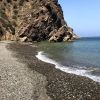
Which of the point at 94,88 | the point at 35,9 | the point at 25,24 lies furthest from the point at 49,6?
the point at 94,88

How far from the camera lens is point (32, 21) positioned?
104812 mm

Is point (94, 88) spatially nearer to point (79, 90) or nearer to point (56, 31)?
point (79, 90)

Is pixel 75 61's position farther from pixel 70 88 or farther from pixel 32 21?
pixel 32 21

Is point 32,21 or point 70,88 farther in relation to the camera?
point 32,21

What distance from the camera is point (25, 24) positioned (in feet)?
343

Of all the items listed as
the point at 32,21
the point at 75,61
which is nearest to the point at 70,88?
the point at 75,61

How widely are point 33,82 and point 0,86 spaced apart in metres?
3.39

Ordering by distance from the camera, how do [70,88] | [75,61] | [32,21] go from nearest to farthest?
[70,88] < [75,61] < [32,21]

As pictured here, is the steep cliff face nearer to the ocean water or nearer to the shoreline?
the ocean water

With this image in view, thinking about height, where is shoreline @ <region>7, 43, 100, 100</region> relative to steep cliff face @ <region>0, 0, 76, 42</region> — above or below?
below

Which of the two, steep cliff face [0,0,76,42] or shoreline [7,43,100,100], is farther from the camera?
steep cliff face [0,0,76,42]

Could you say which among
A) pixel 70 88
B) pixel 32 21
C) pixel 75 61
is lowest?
pixel 75 61

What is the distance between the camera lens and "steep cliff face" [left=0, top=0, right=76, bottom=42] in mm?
101438

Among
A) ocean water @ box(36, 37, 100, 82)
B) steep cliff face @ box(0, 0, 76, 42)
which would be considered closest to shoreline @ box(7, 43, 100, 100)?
ocean water @ box(36, 37, 100, 82)
